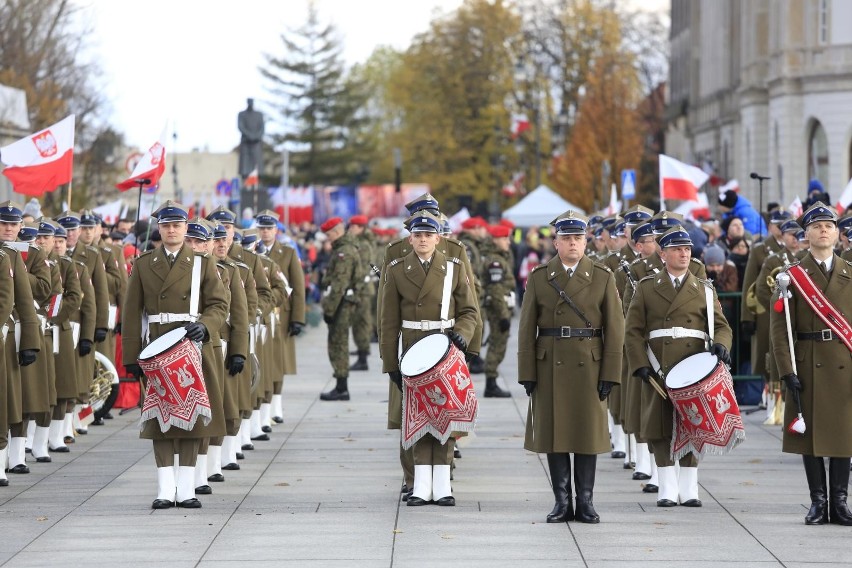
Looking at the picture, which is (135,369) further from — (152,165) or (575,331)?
(152,165)

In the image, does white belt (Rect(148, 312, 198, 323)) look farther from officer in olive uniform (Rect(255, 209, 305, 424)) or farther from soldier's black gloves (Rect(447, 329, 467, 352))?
officer in olive uniform (Rect(255, 209, 305, 424))

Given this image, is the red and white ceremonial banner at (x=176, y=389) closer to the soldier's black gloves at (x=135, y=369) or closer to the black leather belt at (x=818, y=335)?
the soldier's black gloves at (x=135, y=369)

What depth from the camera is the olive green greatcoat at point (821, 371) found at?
11.4 meters

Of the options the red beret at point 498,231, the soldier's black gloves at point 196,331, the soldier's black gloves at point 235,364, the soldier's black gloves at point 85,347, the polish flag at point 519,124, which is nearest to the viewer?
the soldier's black gloves at point 196,331

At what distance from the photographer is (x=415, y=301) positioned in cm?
1242

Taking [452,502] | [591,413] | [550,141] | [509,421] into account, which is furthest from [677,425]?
[550,141]

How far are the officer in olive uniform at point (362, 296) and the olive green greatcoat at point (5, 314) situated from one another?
8318 millimetres

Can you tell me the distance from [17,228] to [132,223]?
355 inches

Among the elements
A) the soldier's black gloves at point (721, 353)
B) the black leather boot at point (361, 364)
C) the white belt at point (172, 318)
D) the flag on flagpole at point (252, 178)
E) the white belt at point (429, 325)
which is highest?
the flag on flagpole at point (252, 178)

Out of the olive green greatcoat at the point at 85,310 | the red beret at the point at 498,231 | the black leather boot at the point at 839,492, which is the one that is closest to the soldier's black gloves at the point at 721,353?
the black leather boot at the point at 839,492

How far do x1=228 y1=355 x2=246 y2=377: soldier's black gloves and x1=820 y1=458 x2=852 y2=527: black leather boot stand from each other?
4177 mm

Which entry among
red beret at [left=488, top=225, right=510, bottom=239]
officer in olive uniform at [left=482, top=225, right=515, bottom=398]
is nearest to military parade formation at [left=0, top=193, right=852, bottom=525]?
officer in olive uniform at [left=482, top=225, right=515, bottom=398]

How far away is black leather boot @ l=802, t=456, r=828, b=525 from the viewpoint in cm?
1138

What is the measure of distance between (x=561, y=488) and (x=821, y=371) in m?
1.89
